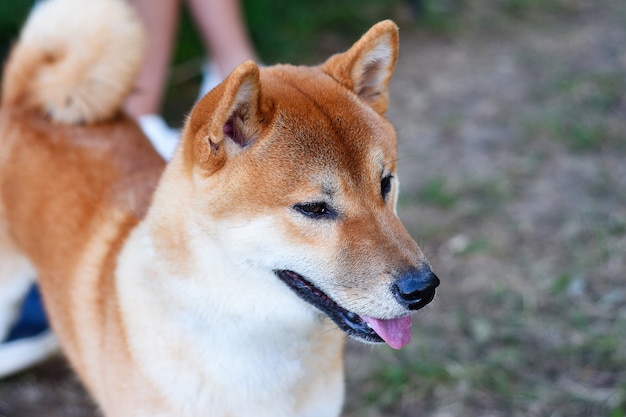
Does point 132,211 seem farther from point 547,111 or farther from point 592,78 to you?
point 592,78

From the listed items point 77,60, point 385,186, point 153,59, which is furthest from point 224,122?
point 153,59

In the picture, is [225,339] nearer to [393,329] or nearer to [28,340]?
[393,329]

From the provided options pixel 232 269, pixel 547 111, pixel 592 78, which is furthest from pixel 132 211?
pixel 592 78

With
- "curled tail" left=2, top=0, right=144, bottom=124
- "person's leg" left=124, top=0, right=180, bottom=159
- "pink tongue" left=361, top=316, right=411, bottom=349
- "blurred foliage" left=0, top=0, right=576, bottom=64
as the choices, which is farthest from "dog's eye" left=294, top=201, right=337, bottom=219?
"blurred foliage" left=0, top=0, right=576, bottom=64

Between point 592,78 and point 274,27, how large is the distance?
217 centimetres

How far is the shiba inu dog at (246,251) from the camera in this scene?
1683 millimetres

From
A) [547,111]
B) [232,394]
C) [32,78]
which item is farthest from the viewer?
[547,111]

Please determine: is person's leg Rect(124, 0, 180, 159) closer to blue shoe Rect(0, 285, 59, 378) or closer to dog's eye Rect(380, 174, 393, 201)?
blue shoe Rect(0, 285, 59, 378)

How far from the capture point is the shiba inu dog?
1683 mm

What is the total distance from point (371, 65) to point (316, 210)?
510mm

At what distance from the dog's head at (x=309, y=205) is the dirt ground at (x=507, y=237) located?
108cm

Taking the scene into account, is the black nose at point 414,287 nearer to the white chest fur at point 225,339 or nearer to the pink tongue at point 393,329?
the pink tongue at point 393,329

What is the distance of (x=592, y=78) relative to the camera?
16.1 feet

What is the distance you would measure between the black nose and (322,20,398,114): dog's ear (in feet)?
1.83
